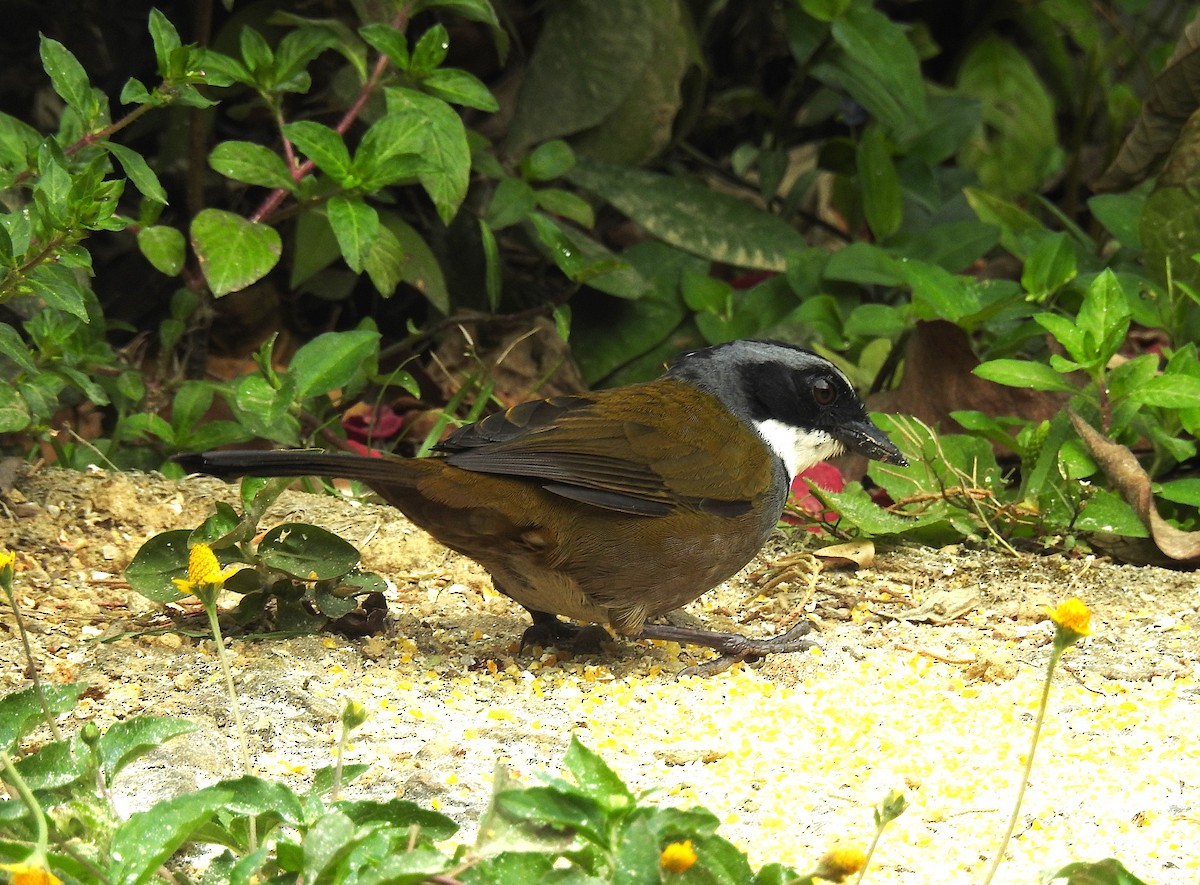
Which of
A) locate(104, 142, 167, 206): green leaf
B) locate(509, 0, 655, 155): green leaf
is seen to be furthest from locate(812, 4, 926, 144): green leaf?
locate(104, 142, 167, 206): green leaf

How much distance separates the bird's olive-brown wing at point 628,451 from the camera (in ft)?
11.8

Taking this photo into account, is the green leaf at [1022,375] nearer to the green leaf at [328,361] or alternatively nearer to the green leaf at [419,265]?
the green leaf at [328,361]

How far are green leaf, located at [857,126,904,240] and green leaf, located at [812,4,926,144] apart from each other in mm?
128

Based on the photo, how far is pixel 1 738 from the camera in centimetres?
248

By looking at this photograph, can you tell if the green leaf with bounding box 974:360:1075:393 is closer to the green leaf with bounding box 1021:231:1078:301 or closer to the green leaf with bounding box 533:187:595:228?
the green leaf with bounding box 1021:231:1078:301

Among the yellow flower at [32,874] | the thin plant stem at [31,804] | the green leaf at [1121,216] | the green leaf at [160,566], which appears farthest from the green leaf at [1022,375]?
the yellow flower at [32,874]

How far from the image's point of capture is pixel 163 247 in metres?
4.38

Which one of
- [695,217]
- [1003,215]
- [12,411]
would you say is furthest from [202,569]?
[1003,215]

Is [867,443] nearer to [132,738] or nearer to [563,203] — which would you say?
[563,203]

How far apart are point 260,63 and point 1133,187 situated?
3.53 metres

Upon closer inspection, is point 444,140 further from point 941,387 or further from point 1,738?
point 1,738

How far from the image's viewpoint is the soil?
9.09 ft

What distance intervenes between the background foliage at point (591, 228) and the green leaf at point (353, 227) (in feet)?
0.04

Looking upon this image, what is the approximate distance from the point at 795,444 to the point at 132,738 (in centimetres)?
216
